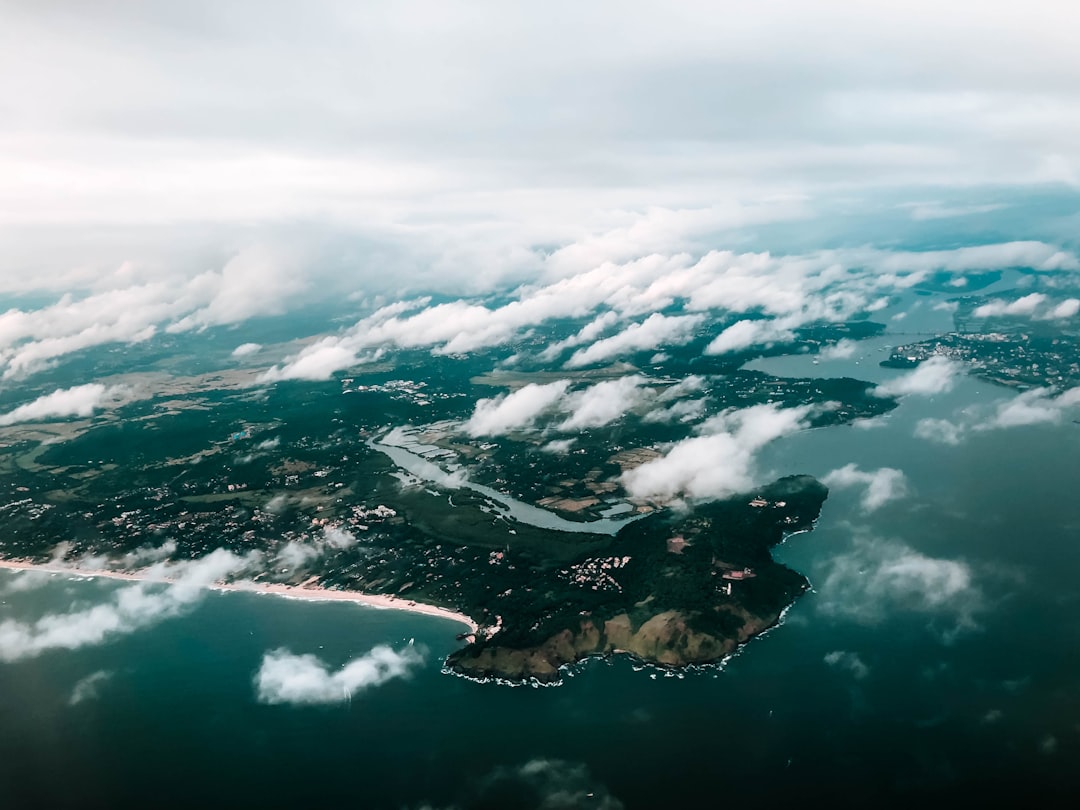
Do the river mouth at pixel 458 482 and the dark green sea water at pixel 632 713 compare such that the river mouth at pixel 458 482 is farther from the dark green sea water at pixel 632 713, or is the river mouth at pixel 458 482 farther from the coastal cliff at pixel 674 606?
the dark green sea water at pixel 632 713

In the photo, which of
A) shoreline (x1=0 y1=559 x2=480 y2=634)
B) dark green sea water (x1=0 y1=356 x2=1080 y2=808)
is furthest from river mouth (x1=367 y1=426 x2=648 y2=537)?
dark green sea water (x1=0 y1=356 x2=1080 y2=808)

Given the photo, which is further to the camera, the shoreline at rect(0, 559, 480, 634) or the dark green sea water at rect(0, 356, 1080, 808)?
the shoreline at rect(0, 559, 480, 634)

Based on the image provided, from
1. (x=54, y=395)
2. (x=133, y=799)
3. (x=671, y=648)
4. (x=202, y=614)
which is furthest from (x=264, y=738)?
(x=54, y=395)

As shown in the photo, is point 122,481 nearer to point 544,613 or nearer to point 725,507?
point 544,613

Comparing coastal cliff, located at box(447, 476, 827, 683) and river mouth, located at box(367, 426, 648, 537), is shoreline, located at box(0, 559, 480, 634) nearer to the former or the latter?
coastal cliff, located at box(447, 476, 827, 683)

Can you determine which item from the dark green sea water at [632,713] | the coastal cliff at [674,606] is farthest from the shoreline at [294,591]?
the coastal cliff at [674,606]

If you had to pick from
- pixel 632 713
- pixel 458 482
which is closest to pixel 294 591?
pixel 458 482
